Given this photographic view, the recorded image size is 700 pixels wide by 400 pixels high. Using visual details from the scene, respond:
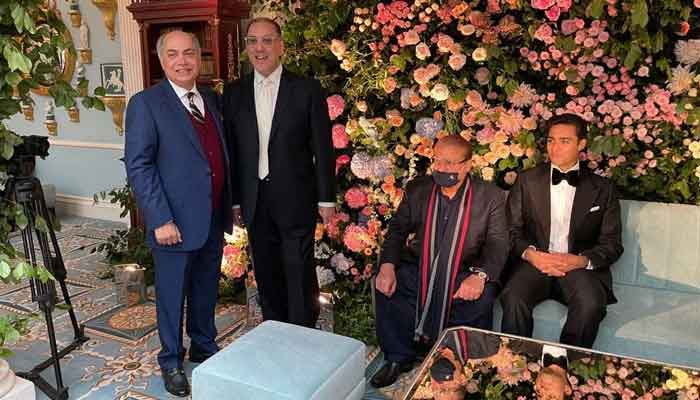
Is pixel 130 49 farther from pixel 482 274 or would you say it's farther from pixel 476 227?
pixel 482 274

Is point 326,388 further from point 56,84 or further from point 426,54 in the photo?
point 426,54

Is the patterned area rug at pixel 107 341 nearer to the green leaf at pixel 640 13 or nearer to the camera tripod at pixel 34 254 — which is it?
the camera tripod at pixel 34 254

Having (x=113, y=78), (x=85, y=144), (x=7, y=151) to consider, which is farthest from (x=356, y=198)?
(x=85, y=144)

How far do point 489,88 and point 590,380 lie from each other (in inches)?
62.5

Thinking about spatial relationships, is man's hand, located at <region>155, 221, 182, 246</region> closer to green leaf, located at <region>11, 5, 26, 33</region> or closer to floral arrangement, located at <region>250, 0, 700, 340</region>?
green leaf, located at <region>11, 5, 26, 33</region>

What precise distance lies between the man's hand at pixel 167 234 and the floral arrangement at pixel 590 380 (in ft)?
3.78

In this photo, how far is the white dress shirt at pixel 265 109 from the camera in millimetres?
2695

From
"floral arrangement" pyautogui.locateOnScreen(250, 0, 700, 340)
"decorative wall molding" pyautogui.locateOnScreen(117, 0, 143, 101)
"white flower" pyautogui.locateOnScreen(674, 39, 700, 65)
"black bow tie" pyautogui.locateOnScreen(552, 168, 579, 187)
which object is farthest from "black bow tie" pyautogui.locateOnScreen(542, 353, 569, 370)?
"decorative wall molding" pyautogui.locateOnScreen(117, 0, 143, 101)

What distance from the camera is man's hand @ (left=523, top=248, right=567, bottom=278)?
2.61 metres

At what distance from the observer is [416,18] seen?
3.14 m

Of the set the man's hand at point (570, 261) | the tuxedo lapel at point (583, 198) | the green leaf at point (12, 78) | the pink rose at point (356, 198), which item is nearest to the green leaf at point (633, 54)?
the tuxedo lapel at point (583, 198)

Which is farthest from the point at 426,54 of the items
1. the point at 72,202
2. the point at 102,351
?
the point at 72,202

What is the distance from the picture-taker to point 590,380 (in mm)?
1977

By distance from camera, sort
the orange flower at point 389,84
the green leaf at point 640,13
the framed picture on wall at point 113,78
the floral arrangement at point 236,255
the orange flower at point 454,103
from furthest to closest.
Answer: the framed picture on wall at point 113,78 → the floral arrangement at point 236,255 → the orange flower at point 389,84 → the orange flower at point 454,103 → the green leaf at point 640,13
